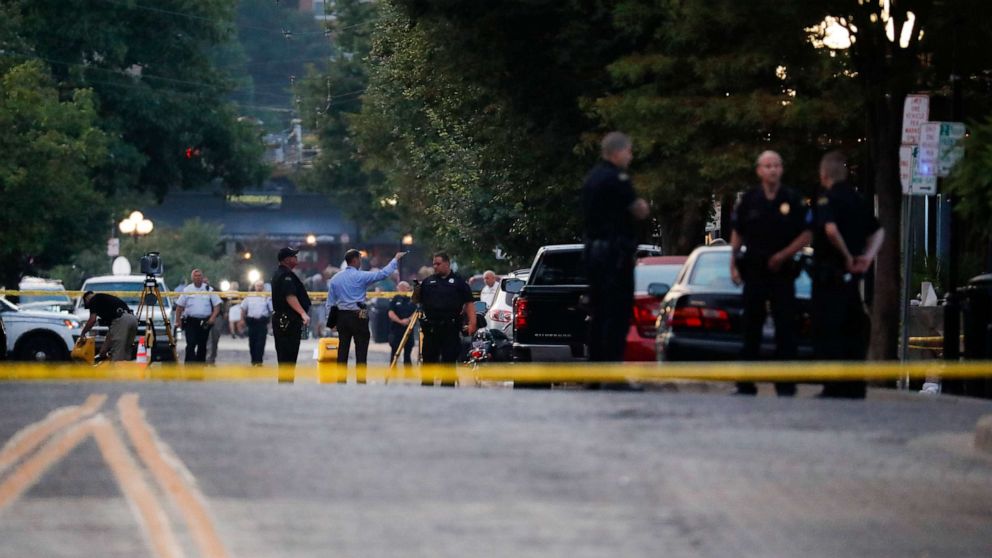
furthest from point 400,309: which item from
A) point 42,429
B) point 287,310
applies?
point 42,429

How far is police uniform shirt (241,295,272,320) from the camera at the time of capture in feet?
116

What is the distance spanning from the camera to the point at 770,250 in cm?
1491

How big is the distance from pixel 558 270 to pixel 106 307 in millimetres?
7140

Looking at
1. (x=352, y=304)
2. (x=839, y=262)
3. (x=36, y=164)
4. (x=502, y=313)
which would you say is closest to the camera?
(x=839, y=262)

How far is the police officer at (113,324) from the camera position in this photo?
29.4 meters

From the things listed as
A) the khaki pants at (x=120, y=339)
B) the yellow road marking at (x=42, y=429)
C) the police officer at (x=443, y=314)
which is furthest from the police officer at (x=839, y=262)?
the khaki pants at (x=120, y=339)

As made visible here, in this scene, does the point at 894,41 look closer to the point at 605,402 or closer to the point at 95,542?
the point at 605,402

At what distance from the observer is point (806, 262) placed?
15.2 m

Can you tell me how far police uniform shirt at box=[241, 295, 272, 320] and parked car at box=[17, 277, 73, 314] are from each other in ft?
15.2

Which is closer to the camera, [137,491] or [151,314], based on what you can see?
[137,491]

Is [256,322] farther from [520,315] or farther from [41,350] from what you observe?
[520,315]

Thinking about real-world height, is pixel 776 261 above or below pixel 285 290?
above

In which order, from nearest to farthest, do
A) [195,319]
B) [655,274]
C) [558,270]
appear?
1. [655,274]
2. [558,270]
3. [195,319]

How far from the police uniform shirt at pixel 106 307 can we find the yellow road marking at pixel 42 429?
17.6 metres
